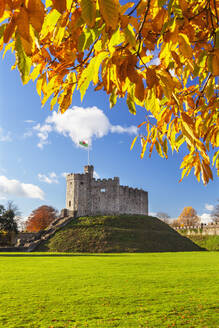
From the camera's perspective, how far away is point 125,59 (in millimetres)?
1421

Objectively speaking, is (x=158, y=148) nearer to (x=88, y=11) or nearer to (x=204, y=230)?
(x=88, y=11)

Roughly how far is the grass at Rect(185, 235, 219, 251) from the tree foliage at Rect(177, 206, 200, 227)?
28.6m

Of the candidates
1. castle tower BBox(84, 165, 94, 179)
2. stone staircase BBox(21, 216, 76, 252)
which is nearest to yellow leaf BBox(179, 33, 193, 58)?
stone staircase BBox(21, 216, 76, 252)

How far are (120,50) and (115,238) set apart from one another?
3083 centimetres

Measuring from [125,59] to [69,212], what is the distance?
4523 cm

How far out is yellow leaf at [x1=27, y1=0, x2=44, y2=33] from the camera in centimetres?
99

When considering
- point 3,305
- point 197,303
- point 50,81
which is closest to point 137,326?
point 197,303

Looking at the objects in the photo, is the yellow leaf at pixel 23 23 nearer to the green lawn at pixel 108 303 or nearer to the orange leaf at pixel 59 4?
the orange leaf at pixel 59 4

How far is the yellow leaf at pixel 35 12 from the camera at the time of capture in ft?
3.26

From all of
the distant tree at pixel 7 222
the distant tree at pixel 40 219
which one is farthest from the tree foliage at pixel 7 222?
the distant tree at pixel 40 219

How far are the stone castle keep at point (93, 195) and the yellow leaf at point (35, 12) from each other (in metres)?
49.5

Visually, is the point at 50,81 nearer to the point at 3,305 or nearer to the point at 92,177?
the point at 3,305

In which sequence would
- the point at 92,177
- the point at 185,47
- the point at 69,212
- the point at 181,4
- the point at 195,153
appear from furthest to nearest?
the point at 92,177 → the point at 69,212 → the point at 195,153 → the point at 181,4 → the point at 185,47

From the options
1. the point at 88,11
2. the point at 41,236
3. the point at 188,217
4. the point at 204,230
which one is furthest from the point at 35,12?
the point at 188,217
